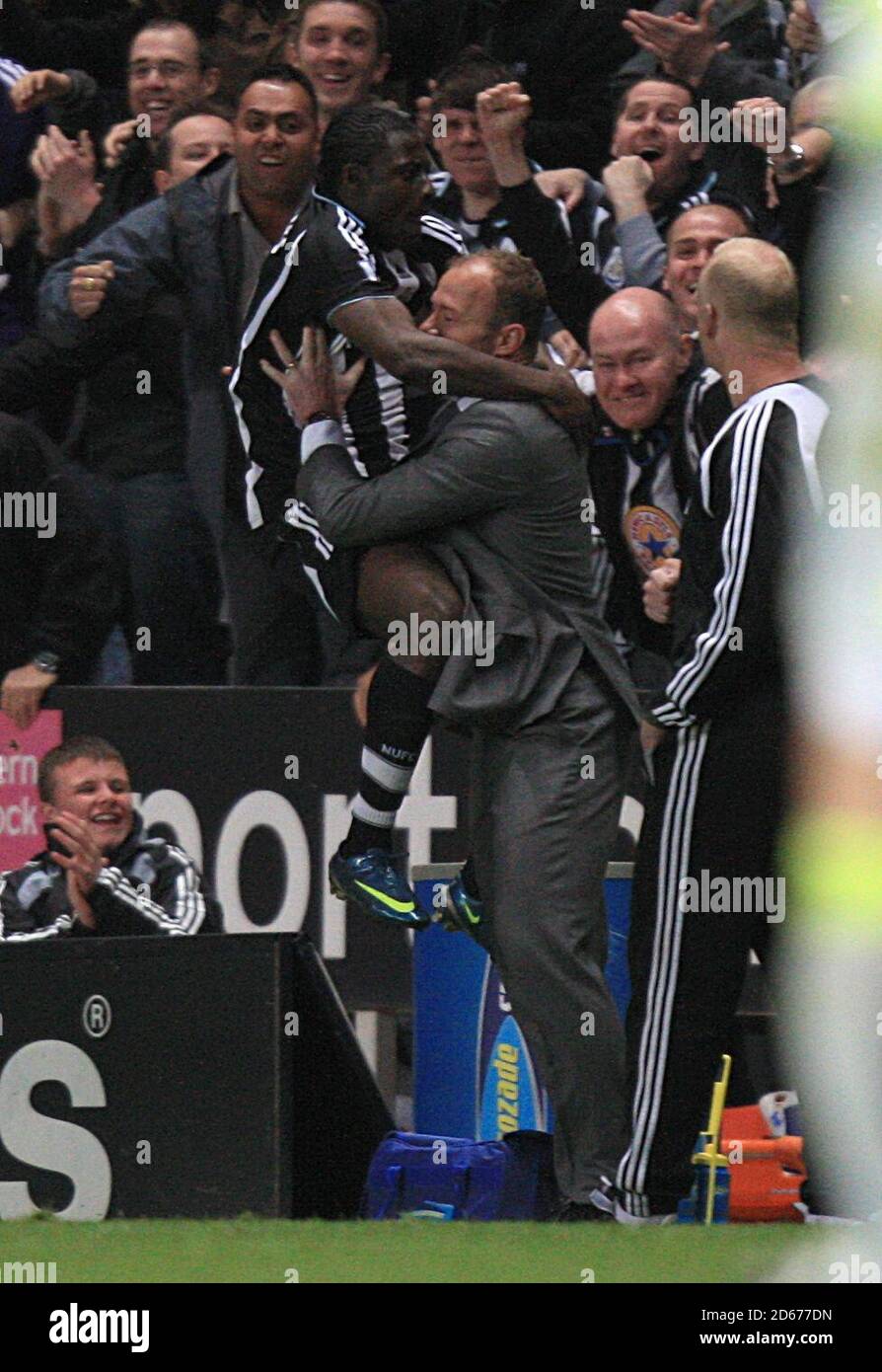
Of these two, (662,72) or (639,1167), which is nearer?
(639,1167)

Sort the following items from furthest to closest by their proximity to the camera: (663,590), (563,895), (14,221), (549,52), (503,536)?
(14,221)
(549,52)
(663,590)
(503,536)
(563,895)

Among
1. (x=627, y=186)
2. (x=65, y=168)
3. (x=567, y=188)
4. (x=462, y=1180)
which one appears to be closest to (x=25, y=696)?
(x=65, y=168)

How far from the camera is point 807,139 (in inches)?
270

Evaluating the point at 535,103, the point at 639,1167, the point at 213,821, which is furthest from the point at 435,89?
the point at 639,1167

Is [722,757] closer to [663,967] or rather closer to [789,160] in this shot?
[663,967]

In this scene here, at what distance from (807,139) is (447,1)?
1.51 m

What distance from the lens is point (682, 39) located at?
7.39 m

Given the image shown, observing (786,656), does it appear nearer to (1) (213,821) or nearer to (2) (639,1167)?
(2) (639,1167)

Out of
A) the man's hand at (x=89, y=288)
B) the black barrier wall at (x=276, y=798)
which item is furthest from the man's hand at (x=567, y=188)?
the black barrier wall at (x=276, y=798)

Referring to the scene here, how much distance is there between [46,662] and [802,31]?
9.77 feet

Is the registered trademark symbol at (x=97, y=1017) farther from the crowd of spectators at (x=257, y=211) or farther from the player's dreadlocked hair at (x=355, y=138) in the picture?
the crowd of spectators at (x=257, y=211)

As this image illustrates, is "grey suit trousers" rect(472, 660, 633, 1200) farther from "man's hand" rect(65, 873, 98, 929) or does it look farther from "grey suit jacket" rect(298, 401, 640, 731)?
"man's hand" rect(65, 873, 98, 929)
